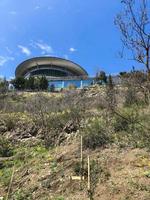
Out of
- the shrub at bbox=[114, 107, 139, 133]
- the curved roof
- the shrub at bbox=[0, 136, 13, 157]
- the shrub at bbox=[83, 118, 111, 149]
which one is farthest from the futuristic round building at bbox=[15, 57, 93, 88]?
the shrub at bbox=[83, 118, 111, 149]

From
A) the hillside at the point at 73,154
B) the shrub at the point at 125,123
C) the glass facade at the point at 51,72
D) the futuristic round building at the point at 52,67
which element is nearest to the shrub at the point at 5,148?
the hillside at the point at 73,154

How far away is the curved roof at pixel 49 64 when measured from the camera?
290 feet

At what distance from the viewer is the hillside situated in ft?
23.5

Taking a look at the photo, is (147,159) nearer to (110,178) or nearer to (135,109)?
(110,178)

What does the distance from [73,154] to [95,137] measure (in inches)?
31.5

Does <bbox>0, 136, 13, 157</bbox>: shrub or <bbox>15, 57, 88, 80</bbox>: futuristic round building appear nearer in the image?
<bbox>0, 136, 13, 157</bbox>: shrub


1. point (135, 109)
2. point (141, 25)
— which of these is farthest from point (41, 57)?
point (141, 25)

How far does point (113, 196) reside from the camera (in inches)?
262

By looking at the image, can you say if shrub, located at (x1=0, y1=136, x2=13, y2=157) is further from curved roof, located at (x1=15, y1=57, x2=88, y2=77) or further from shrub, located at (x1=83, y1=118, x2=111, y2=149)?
curved roof, located at (x1=15, y1=57, x2=88, y2=77)

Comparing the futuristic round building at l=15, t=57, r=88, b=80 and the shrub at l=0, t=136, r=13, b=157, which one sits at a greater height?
the futuristic round building at l=15, t=57, r=88, b=80

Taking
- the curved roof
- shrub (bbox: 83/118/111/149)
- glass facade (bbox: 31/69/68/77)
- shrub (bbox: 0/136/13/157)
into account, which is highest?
the curved roof

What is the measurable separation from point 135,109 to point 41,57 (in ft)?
263

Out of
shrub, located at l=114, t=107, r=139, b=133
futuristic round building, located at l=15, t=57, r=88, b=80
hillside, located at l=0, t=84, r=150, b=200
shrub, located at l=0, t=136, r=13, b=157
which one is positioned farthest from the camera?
futuristic round building, located at l=15, t=57, r=88, b=80

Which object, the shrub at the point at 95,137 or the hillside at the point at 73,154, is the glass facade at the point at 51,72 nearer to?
the hillside at the point at 73,154
